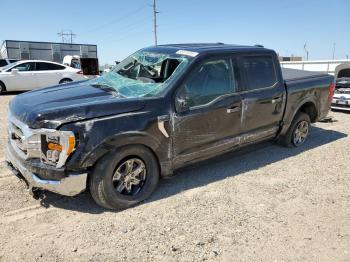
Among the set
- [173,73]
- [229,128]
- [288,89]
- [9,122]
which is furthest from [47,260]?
[288,89]

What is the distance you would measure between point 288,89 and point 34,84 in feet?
38.5

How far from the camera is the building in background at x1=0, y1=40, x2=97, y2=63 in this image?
29.3 metres

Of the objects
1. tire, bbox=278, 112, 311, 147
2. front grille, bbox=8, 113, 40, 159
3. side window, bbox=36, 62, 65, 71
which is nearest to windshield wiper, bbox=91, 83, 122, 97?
front grille, bbox=8, 113, 40, 159

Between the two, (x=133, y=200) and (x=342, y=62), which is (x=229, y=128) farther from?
(x=342, y=62)

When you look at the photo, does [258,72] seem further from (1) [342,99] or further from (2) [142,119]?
(1) [342,99]

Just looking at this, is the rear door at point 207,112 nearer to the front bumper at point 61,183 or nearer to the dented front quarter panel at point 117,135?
the dented front quarter panel at point 117,135

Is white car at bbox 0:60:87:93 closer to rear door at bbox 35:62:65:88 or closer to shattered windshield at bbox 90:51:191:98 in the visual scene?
rear door at bbox 35:62:65:88

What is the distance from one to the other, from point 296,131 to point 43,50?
3007cm

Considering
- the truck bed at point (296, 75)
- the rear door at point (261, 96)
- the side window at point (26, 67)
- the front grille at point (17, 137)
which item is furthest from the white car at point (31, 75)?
the front grille at point (17, 137)

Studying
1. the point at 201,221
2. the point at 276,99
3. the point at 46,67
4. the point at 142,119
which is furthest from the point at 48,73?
the point at 201,221

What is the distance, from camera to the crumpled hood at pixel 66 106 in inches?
124

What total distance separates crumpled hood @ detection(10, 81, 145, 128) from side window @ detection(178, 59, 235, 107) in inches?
26.7

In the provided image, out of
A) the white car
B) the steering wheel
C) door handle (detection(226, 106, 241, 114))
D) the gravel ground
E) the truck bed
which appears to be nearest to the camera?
the gravel ground

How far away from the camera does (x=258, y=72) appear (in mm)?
4922
